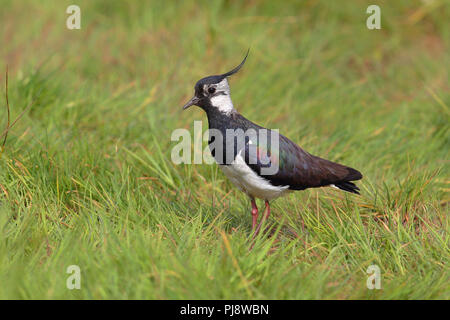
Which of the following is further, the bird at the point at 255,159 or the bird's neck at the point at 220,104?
the bird's neck at the point at 220,104

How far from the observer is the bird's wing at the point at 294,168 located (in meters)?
3.99

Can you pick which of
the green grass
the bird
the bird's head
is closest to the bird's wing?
the bird

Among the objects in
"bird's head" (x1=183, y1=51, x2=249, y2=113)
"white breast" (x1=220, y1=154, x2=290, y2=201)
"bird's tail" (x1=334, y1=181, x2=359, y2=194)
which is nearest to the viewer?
"white breast" (x1=220, y1=154, x2=290, y2=201)

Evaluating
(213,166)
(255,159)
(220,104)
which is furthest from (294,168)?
(213,166)

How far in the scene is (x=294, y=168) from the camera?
162 inches

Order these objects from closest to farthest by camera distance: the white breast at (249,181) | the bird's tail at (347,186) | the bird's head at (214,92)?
the white breast at (249,181), the bird's head at (214,92), the bird's tail at (347,186)

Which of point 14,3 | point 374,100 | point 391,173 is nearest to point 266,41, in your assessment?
point 374,100

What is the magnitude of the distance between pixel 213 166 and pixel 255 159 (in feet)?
3.09

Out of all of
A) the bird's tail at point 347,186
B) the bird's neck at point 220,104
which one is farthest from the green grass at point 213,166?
the bird's neck at point 220,104

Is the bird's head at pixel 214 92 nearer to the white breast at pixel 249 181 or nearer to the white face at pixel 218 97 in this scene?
the white face at pixel 218 97

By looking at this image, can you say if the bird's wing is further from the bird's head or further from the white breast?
the bird's head

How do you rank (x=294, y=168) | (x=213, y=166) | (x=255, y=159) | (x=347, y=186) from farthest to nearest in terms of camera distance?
(x=213, y=166)
(x=347, y=186)
(x=294, y=168)
(x=255, y=159)

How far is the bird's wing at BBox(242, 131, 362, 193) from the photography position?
399cm

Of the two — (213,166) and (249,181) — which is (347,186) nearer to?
(249,181)
